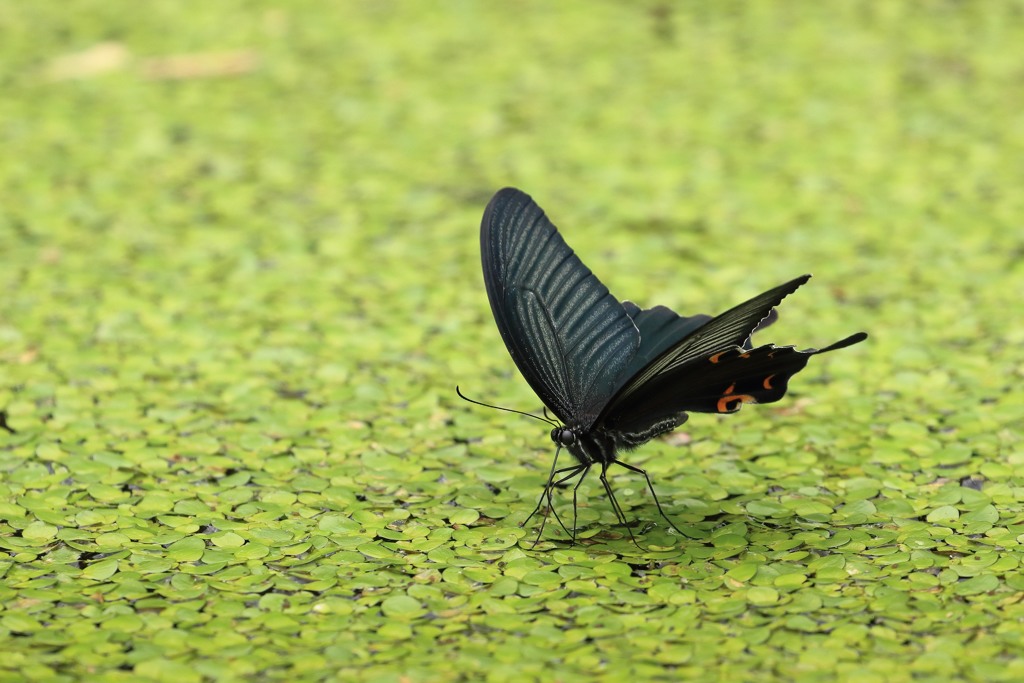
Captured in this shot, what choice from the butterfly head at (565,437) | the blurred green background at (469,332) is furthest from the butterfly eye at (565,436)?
the blurred green background at (469,332)

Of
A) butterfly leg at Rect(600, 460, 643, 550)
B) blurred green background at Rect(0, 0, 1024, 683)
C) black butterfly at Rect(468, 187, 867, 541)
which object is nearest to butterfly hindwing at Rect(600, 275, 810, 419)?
black butterfly at Rect(468, 187, 867, 541)

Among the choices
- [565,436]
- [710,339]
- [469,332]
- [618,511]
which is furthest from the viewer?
[469,332]

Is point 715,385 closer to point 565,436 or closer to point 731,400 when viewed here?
point 731,400

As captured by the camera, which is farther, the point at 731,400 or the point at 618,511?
the point at 618,511

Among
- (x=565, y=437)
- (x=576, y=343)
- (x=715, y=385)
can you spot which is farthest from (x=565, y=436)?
(x=715, y=385)

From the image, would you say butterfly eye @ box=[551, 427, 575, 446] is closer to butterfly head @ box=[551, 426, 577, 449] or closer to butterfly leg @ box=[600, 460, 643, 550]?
butterfly head @ box=[551, 426, 577, 449]

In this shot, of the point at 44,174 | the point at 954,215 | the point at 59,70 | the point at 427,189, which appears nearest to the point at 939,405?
the point at 954,215

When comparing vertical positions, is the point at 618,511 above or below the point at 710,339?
below

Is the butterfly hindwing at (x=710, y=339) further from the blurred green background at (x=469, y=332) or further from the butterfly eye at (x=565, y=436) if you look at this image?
the blurred green background at (x=469, y=332)
